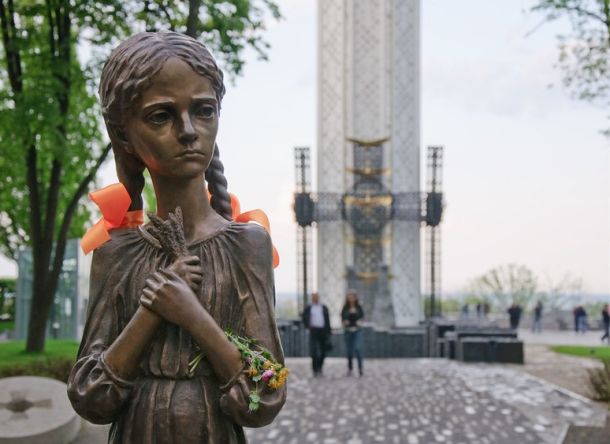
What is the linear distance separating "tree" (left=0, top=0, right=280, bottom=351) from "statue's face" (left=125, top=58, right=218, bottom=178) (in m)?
9.99

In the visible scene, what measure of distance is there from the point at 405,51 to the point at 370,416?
1709cm

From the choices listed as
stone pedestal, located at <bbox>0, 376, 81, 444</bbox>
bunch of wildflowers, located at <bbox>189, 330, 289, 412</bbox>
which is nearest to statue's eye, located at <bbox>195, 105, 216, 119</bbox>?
bunch of wildflowers, located at <bbox>189, 330, 289, 412</bbox>

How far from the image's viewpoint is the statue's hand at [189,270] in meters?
2.66

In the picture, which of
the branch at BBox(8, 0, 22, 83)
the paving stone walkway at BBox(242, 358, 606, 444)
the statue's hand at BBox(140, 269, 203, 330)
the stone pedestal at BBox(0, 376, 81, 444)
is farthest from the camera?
the branch at BBox(8, 0, 22, 83)

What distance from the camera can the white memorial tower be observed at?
25.6 metres

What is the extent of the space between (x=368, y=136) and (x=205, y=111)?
923 inches

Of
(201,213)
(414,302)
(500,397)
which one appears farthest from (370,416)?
(414,302)

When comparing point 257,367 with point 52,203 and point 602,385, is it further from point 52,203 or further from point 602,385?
point 52,203

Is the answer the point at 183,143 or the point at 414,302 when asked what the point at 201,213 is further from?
the point at 414,302

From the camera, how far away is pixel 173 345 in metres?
2.67

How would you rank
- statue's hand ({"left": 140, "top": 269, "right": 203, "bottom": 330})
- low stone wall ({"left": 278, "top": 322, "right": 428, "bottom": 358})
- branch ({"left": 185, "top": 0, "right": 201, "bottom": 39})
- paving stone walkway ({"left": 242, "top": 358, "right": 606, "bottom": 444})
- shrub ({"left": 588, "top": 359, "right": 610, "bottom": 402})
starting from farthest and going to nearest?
low stone wall ({"left": 278, "top": 322, "right": 428, "bottom": 358}), shrub ({"left": 588, "top": 359, "right": 610, "bottom": 402}), branch ({"left": 185, "top": 0, "right": 201, "bottom": 39}), paving stone walkway ({"left": 242, "top": 358, "right": 606, "bottom": 444}), statue's hand ({"left": 140, "top": 269, "right": 203, "bottom": 330})

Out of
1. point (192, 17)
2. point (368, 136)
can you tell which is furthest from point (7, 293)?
point (192, 17)

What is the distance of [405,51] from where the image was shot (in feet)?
85.3

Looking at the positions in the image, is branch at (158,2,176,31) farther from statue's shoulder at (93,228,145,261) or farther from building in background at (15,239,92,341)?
statue's shoulder at (93,228,145,261)
